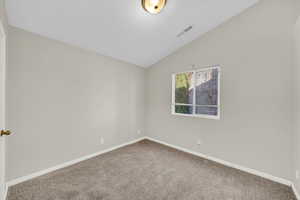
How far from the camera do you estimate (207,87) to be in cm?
285

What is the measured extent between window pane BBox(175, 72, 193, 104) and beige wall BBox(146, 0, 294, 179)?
0.43m

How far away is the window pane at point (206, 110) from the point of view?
2.73 meters

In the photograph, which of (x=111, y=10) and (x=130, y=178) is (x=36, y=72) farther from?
(x=130, y=178)

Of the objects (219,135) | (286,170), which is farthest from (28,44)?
(286,170)

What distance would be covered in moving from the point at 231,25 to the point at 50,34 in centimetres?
330

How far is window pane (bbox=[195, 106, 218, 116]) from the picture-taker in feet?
8.96

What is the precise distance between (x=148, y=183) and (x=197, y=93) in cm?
221

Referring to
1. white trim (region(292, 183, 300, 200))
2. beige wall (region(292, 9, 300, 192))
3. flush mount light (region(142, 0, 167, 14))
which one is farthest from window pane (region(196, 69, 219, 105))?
flush mount light (region(142, 0, 167, 14))

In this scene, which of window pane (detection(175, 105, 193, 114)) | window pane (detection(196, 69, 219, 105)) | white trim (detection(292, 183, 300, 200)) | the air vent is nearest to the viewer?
white trim (detection(292, 183, 300, 200))

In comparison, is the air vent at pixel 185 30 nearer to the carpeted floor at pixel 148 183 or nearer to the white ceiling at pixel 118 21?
the white ceiling at pixel 118 21

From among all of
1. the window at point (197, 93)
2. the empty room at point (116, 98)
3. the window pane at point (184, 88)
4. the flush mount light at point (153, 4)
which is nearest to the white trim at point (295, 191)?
the empty room at point (116, 98)

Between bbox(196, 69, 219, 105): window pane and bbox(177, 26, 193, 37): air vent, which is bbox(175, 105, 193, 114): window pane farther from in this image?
bbox(177, 26, 193, 37): air vent

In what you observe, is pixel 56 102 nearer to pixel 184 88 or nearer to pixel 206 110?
pixel 184 88

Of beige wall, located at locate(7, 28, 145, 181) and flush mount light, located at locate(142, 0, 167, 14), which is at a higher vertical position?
flush mount light, located at locate(142, 0, 167, 14)
